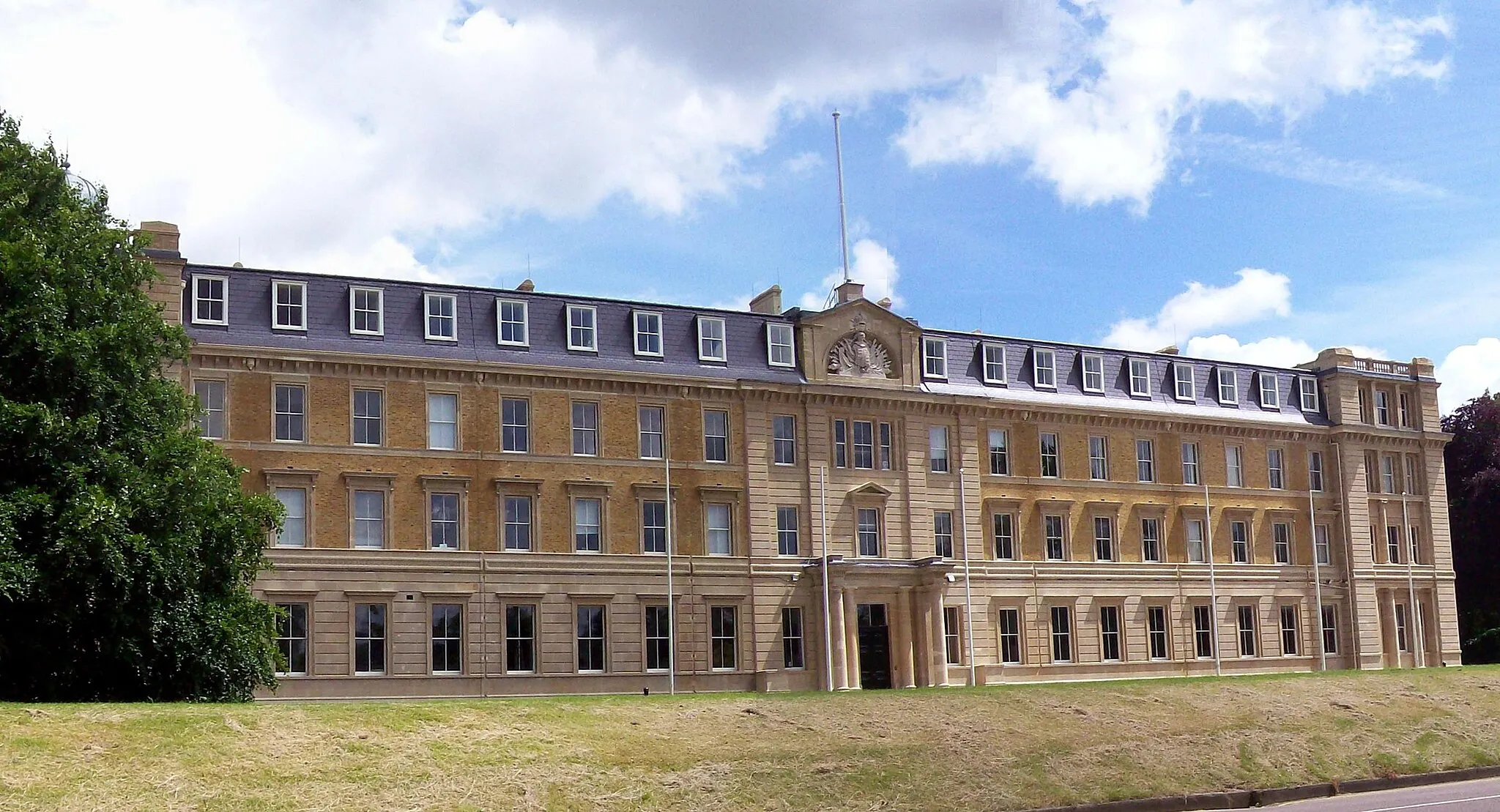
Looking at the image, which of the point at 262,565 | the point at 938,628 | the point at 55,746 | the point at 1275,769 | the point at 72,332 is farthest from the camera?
the point at 938,628

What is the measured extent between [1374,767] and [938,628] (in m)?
26.6

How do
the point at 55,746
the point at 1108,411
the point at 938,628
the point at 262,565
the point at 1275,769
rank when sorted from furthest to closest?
the point at 1108,411, the point at 938,628, the point at 262,565, the point at 1275,769, the point at 55,746

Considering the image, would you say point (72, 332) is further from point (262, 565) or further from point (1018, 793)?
point (1018, 793)

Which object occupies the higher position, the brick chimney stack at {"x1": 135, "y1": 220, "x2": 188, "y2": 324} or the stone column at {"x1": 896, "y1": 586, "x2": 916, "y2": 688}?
the brick chimney stack at {"x1": 135, "y1": 220, "x2": 188, "y2": 324}

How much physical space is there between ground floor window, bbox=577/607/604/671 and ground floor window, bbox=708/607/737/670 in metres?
4.13

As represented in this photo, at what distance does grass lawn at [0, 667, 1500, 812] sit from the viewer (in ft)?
74.9

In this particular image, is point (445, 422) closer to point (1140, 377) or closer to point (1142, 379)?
point (1140, 377)

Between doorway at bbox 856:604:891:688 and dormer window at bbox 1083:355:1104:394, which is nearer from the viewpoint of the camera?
doorway at bbox 856:604:891:688

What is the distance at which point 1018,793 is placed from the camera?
2705 cm

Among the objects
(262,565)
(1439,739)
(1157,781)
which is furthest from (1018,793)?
(262,565)

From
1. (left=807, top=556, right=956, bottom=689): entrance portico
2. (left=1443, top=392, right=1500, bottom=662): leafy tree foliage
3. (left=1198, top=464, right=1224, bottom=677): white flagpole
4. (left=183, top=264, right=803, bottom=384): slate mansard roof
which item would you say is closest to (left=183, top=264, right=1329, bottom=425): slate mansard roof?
(left=183, top=264, right=803, bottom=384): slate mansard roof

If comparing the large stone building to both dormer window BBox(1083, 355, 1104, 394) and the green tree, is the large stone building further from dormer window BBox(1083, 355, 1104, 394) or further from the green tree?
the green tree

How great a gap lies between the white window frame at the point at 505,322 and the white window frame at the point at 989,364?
65.2 ft

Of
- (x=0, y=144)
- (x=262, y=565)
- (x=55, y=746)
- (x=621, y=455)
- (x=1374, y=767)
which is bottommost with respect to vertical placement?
(x=1374, y=767)
